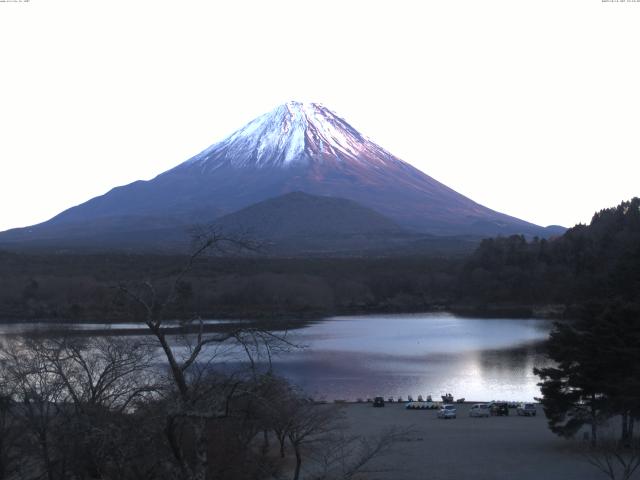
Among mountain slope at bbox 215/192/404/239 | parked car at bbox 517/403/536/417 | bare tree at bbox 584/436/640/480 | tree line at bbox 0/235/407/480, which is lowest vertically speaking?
parked car at bbox 517/403/536/417

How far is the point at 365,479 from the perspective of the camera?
1003cm

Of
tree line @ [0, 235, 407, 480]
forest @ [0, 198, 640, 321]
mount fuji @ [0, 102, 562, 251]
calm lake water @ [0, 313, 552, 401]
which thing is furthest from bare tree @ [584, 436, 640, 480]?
mount fuji @ [0, 102, 562, 251]

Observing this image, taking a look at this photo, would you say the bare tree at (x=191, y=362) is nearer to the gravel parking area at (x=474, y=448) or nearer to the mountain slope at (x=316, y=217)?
the gravel parking area at (x=474, y=448)

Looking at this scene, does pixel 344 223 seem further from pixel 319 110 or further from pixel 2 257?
pixel 2 257

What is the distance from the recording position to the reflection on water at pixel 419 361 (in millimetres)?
19484

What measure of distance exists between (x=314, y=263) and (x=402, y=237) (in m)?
23.6

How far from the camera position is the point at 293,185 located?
333 ft

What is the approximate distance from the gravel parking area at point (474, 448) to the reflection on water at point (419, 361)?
327cm

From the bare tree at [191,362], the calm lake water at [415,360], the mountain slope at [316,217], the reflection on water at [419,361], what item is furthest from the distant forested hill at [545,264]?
the bare tree at [191,362]

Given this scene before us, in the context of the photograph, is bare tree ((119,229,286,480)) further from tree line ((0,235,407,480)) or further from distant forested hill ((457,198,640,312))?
distant forested hill ((457,198,640,312))

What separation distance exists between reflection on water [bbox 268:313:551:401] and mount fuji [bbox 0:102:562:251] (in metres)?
56.5

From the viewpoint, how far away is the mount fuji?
306ft

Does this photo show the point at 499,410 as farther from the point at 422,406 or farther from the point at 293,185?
the point at 293,185

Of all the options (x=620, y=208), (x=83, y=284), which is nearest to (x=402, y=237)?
(x=620, y=208)
